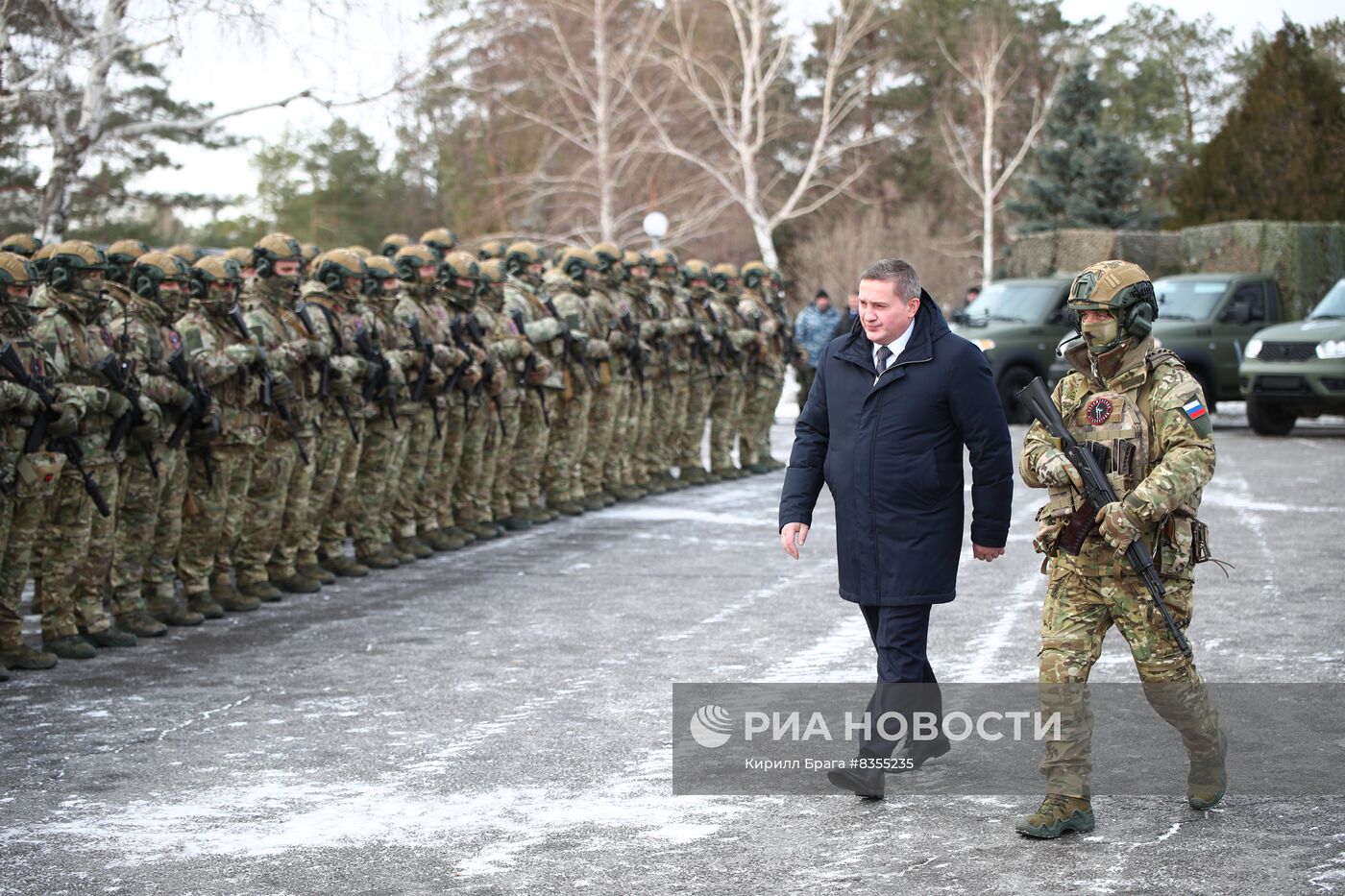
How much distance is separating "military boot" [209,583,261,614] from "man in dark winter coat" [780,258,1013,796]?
5.02 meters

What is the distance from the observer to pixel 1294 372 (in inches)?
744

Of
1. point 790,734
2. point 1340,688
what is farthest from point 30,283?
point 1340,688

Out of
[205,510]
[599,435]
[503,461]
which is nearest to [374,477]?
[205,510]

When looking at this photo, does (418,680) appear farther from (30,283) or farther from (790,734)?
(30,283)

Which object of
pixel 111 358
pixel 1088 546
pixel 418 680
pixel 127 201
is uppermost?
pixel 127 201

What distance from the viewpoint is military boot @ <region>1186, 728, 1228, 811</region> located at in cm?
528

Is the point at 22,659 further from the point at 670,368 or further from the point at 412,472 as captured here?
the point at 670,368

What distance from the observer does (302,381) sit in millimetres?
10227

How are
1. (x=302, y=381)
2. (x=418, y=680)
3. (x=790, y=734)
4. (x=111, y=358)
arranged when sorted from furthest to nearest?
(x=302, y=381), (x=111, y=358), (x=418, y=680), (x=790, y=734)

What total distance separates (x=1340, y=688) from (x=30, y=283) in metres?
6.30

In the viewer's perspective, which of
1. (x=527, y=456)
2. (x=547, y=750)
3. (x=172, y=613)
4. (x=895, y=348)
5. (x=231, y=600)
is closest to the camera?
(x=895, y=348)

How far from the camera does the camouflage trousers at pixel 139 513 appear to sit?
28.6ft

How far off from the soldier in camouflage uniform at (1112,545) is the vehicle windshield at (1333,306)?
53.2ft

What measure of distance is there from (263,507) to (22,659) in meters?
2.14
